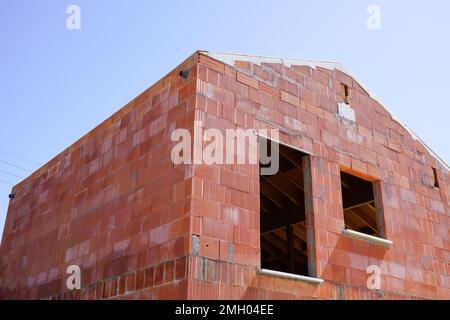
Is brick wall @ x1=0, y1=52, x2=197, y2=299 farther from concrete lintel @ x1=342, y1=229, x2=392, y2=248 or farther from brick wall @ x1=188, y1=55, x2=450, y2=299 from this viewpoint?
concrete lintel @ x1=342, y1=229, x2=392, y2=248

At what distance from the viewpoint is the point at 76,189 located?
38.7ft

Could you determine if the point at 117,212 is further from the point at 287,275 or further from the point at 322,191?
the point at 322,191

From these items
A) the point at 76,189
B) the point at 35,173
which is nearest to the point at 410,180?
the point at 76,189

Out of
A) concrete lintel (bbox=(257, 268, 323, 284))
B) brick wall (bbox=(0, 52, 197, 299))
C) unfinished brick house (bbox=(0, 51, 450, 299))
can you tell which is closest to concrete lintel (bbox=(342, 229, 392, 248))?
unfinished brick house (bbox=(0, 51, 450, 299))

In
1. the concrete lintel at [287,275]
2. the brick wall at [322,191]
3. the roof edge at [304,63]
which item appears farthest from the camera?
the roof edge at [304,63]

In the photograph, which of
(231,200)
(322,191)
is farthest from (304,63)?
(231,200)

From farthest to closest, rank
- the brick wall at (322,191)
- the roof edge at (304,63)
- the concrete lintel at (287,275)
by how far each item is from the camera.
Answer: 1. the roof edge at (304,63)
2. the concrete lintel at (287,275)
3. the brick wall at (322,191)

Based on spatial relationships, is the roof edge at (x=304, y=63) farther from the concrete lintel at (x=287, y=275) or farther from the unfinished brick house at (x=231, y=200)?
the concrete lintel at (x=287, y=275)

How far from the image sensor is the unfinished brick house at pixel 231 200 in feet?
27.0

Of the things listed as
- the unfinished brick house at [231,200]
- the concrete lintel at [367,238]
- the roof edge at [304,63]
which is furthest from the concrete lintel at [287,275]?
the roof edge at [304,63]

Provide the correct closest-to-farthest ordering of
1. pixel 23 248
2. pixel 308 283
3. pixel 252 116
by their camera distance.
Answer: pixel 308 283 < pixel 252 116 < pixel 23 248

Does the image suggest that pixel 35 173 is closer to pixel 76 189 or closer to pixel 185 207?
pixel 76 189

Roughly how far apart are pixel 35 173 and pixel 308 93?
25.2 ft

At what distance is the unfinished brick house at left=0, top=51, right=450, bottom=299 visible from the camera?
27.0 feet
